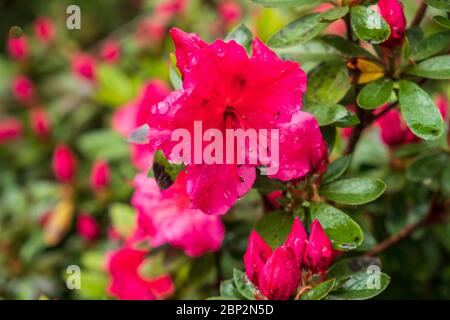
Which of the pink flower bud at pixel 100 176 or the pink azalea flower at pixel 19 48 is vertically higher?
the pink azalea flower at pixel 19 48

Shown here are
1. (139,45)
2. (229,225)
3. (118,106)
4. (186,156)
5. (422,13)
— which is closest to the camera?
(186,156)

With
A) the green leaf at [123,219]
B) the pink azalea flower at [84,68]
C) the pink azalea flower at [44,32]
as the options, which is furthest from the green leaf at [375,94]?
the pink azalea flower at [44,32]

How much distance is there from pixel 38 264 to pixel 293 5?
1.19 m

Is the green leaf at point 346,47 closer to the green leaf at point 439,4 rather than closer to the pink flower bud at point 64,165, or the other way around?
the green leaf at point 439,4

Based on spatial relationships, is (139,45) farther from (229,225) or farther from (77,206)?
(229,225)

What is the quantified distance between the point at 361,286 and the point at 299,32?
392mm

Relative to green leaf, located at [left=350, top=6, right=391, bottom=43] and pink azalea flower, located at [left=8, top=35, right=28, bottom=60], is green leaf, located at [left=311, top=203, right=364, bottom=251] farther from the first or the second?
pink azalea flower, located at [left=8, top=35, right=28, bottom=60]

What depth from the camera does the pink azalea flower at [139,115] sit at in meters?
1.29

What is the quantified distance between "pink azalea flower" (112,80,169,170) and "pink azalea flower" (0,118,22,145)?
0.46 metres

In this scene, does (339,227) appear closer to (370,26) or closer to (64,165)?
(370,26)

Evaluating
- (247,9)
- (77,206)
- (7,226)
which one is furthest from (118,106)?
(247,9)

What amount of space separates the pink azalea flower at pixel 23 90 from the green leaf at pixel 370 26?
5.14 feet

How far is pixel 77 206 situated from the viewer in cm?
192

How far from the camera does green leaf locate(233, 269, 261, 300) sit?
0.93 m
